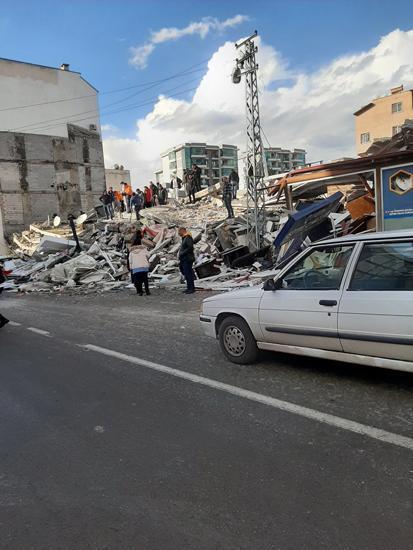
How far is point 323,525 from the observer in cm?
254

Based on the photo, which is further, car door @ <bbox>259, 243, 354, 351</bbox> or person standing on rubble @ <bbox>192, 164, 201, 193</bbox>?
person standing on rubble @ <bbox>192, 164, 201, 193</bbox>

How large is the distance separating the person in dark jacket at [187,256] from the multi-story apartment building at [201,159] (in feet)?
343

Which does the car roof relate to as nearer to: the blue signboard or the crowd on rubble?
the blue signboard

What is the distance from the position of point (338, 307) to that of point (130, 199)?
2311 cm

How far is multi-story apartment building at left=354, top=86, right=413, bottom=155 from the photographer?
214ft

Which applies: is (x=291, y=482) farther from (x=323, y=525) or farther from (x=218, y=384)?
(x=218, y=384)

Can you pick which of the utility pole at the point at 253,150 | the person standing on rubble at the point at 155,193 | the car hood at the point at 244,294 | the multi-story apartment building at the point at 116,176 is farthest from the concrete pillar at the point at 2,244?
the car hood at the point at 244,294

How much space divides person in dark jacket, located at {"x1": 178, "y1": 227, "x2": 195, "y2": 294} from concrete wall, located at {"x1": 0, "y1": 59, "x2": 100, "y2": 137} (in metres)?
27.6

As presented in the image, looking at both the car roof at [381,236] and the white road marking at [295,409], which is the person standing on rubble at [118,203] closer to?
the white road marking at [295,409]

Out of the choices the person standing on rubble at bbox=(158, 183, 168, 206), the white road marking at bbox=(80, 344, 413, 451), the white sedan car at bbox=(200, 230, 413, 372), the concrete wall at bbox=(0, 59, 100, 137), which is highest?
the concrete wall at bbox=(0, 59, 100, 137)

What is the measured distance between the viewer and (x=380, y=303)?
4.24m

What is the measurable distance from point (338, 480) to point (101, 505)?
1550 mm

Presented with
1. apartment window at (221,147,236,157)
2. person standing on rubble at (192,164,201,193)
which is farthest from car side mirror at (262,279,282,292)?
apartment window at (221,147,236,157)

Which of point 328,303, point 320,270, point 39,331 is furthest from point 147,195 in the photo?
point 328,303
